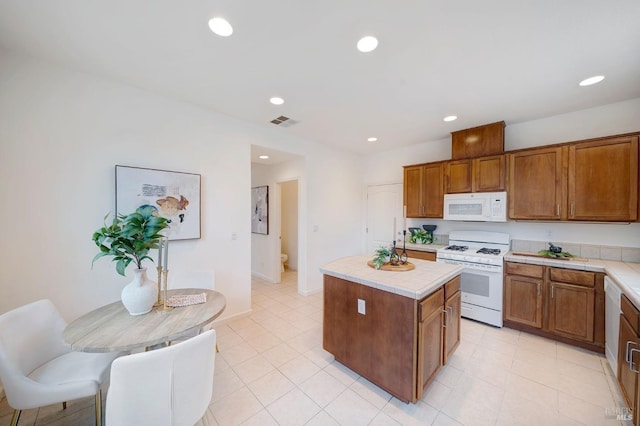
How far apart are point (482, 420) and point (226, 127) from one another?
3824 mm

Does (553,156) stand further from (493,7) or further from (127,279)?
(127,279)

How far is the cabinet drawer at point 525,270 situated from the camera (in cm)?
271

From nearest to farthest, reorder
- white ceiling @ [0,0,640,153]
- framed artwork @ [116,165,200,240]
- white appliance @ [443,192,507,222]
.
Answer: white ceiling @ [0,0,640,153], framed artwork @ [116,165,200,240], white appliance @ [443,192,507,222]

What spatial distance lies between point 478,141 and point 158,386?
13.8ft

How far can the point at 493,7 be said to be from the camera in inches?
56.2

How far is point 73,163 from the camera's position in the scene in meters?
2.10

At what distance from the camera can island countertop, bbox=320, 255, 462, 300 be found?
66.6 inches

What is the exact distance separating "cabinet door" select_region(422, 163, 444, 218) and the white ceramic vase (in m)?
3.77

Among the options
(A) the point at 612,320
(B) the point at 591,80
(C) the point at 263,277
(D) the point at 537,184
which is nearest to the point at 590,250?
(D) the point at 537,184

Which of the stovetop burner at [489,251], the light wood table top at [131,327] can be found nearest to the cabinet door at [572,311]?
the stovetop burner at [489,251]

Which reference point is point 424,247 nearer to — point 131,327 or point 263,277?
point 263,277

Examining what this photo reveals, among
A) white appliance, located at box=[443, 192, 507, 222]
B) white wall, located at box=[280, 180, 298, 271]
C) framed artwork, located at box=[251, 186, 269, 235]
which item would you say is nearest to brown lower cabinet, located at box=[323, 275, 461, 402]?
white appliance, located at box=[443, 192, 507, 222]

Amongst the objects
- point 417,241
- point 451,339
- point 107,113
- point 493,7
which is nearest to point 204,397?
point 451,339

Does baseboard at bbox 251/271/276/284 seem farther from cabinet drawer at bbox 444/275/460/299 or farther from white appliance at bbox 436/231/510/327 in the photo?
cabinet drawer at bbox 444/275/460/299
